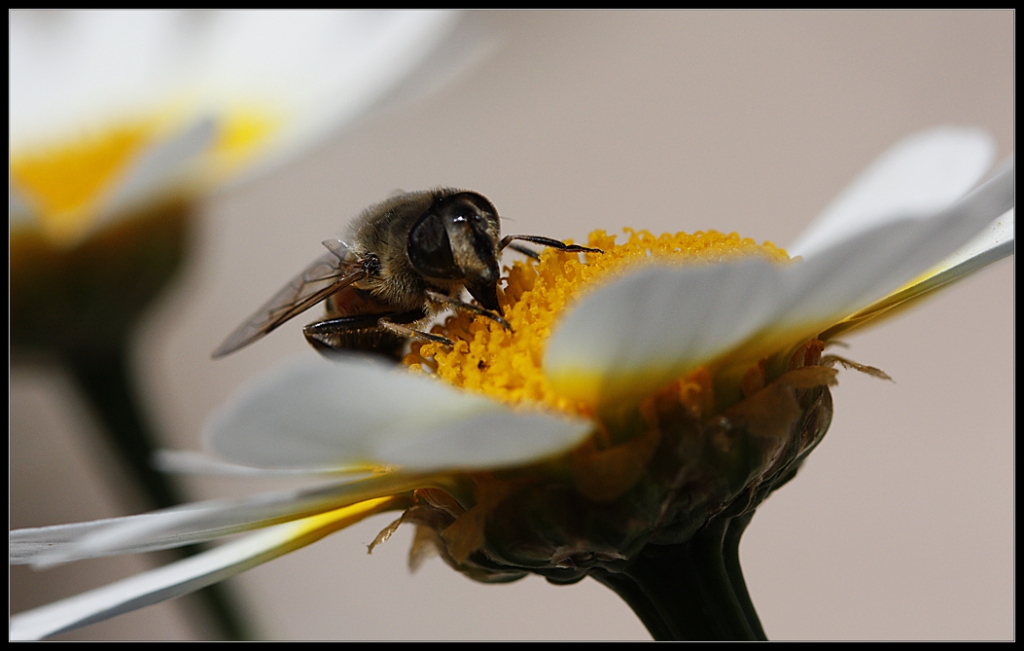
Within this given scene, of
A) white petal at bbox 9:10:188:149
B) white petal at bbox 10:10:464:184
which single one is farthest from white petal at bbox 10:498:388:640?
white petal at bbox 9:10:188:149

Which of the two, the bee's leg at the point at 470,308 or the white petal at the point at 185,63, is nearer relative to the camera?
the bee's leg at the point at 470,308

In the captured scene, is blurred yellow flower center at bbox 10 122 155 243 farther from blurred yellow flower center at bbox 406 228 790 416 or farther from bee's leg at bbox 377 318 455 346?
blurred yellow flower center at bbox 406 228 790 416

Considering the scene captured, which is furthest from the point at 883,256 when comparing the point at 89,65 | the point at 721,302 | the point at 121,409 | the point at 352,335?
the point at 89,65

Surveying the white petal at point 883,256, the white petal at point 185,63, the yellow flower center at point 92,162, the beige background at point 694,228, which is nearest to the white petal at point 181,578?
the white petal at point 883,256

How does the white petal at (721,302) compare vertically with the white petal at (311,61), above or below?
below

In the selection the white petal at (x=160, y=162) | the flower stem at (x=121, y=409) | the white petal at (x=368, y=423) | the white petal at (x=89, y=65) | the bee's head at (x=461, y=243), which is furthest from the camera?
the white petal at (x=89, y=65)

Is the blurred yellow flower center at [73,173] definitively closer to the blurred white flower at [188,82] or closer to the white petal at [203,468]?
the blurred white flower at [188,82]

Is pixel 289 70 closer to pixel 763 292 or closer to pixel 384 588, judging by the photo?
pixel 763 292
